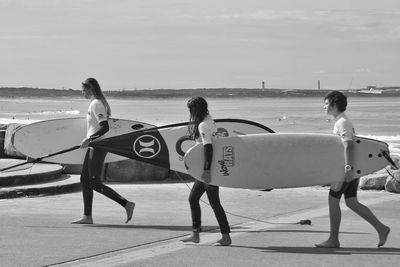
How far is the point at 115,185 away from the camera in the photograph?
12938 mm

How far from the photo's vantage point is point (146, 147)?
30.9 ft

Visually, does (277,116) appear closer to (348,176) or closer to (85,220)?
(85,220)

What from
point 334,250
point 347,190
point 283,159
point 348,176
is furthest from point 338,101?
point 334,250

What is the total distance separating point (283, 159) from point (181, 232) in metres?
1.26

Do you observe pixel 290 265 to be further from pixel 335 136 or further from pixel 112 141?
pixel 112 141

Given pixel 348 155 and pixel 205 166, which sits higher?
pixel 348 155

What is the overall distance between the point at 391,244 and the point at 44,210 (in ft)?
13.5

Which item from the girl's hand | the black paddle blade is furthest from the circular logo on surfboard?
the girl's hand

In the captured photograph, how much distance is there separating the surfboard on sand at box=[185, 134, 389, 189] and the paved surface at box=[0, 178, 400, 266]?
Answer: 0.56 meters

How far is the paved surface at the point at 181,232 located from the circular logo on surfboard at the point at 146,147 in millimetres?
723

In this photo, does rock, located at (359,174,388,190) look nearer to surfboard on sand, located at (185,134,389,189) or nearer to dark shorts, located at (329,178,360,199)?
surfboard on sand, located at (185,134,389,189)

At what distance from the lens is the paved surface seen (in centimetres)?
725

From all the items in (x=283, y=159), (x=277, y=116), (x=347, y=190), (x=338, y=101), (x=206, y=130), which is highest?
(x=338, y=101)

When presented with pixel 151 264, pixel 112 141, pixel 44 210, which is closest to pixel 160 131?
pixel 112 141
